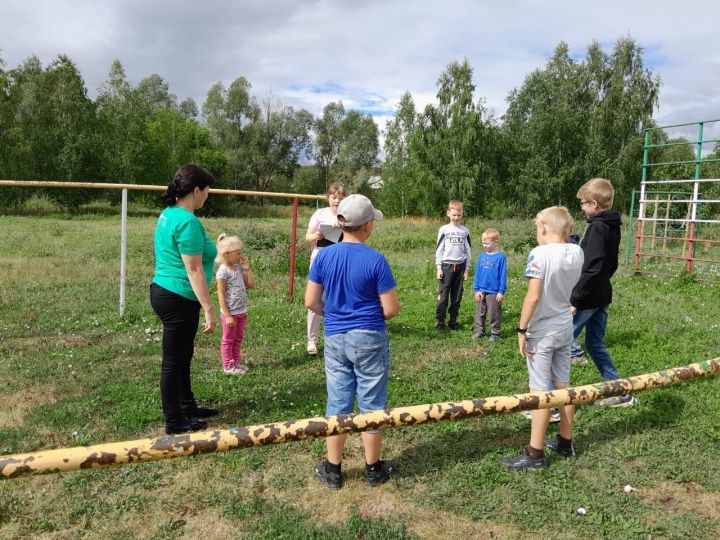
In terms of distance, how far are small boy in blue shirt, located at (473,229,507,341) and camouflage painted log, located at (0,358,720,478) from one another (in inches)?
176

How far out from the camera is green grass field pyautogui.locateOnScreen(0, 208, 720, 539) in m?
2.95

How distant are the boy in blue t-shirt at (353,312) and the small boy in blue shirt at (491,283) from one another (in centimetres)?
370

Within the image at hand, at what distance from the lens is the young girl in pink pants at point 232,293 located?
5.28m

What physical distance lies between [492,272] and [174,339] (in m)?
4.13

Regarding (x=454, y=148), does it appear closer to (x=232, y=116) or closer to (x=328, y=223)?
(x=232, y=116)

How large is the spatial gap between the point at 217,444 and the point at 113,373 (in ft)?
13.9

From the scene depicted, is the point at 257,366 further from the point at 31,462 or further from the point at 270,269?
the point at 270,269

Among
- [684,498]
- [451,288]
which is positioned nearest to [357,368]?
[684,498]

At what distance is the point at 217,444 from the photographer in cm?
166

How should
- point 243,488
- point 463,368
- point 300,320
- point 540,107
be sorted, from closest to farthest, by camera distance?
point 243,488, point 463,368, point 300,320, point 540,107

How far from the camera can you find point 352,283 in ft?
9.94

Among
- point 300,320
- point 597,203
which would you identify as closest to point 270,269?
point 300,320

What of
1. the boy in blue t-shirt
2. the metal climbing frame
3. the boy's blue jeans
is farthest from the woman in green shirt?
the metal climbing frame

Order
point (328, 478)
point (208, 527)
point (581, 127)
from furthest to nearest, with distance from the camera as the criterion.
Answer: point (581, 127) → point (328, 478) → point (208, 527)
